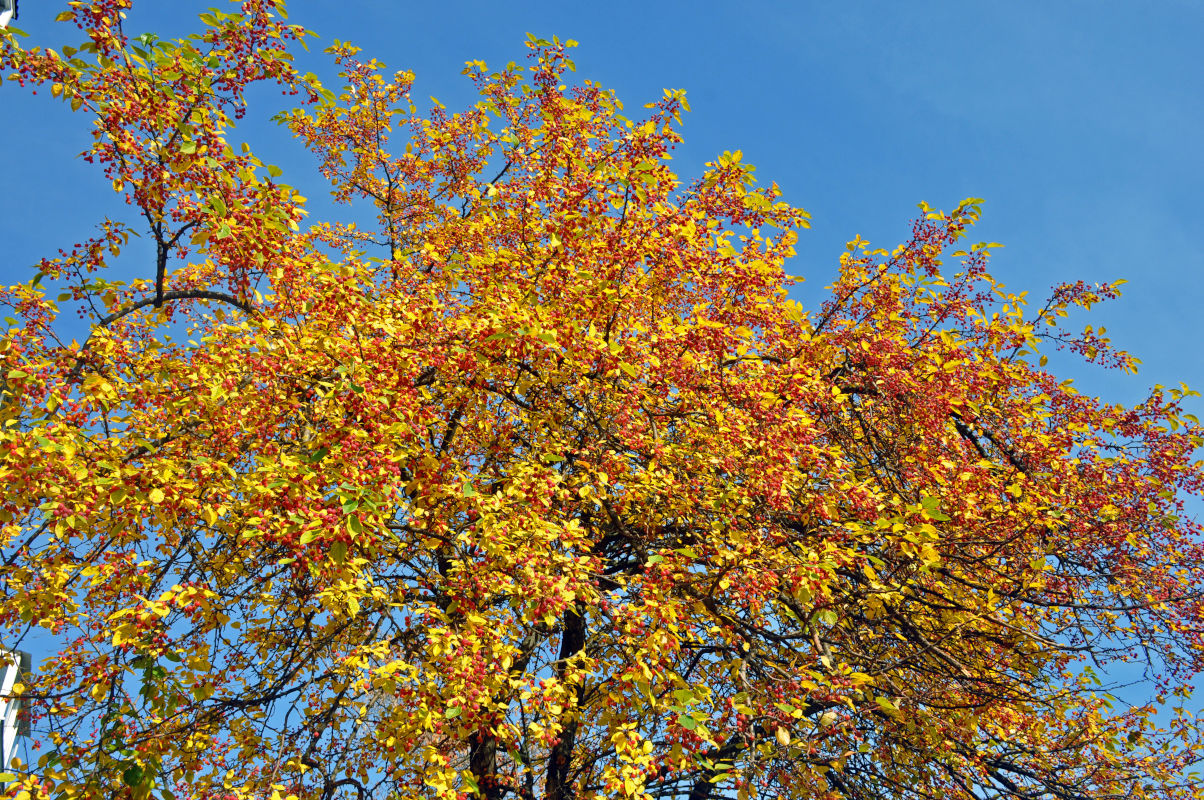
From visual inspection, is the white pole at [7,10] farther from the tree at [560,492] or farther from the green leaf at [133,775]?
the green leaf at [133,775]

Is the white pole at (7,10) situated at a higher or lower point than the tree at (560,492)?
higher

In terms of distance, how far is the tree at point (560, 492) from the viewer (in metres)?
5.53

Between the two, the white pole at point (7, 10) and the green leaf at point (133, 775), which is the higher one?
the white pole at point (7, 10)

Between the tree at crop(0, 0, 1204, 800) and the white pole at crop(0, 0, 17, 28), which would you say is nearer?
the tree at crop(0, 0, 1204, 800)

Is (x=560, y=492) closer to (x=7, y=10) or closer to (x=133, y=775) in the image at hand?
(x=133, y=775)

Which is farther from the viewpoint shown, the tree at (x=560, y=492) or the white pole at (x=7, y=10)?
the white pole at (x=7, y=10)

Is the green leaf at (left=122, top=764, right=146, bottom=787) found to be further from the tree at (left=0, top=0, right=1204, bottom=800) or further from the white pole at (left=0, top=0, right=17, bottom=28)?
the white pole at (left=0, top=0, right=17, bottom=28)

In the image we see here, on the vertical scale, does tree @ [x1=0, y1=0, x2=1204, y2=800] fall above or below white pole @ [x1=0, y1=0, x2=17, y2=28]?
below

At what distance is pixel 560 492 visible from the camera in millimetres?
6246

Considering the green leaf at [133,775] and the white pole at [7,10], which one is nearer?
the green leaf at [133,775]

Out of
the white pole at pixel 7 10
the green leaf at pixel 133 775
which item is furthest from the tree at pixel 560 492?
the white pole at pixel 7 10

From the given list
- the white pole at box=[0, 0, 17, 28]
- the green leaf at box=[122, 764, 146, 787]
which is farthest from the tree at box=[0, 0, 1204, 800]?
the white pole at box=[0, 0, 17, 28]

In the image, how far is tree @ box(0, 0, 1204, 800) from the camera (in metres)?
5.53

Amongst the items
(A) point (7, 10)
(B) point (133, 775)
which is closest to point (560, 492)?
(B) point (133, 775)
